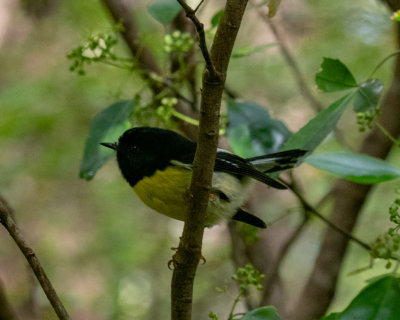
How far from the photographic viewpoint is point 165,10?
102 inches

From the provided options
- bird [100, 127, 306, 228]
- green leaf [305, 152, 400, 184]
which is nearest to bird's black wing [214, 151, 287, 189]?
bird [100, 127, 306, 228]

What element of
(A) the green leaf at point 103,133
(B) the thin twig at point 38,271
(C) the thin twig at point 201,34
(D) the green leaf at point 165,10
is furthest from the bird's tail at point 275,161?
(B) the thin twig at point 38,271

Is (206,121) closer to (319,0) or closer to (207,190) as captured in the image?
(207,190)

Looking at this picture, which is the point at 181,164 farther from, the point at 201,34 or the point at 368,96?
the point at 201,34

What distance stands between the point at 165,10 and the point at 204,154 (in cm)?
126

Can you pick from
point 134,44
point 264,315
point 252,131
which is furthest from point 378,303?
point 134,44

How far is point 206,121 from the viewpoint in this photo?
1.47m

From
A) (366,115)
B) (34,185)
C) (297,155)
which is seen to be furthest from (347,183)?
(34,185)

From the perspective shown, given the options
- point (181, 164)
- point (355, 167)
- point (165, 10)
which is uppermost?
point (165, 10)

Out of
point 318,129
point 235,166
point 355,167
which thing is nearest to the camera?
point 318,129

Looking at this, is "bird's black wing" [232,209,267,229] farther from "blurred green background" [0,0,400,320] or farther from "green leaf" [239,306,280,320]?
"blurred green background" [0,0,400,320]

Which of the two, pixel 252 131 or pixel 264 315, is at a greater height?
pixel 252 131

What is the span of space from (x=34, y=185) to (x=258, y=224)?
10.3ft

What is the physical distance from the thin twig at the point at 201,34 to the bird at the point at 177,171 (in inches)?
37.5
